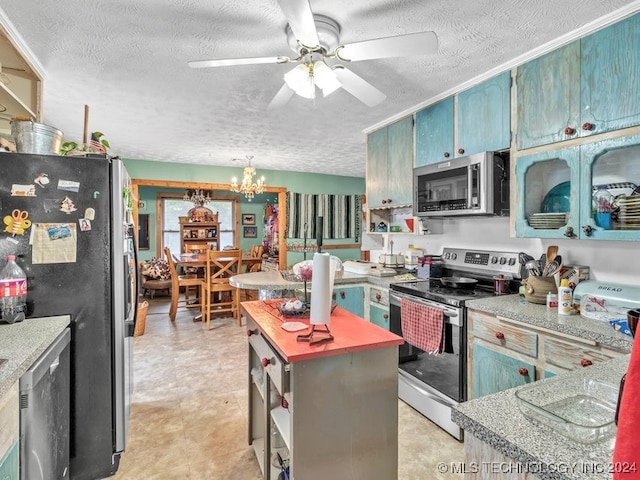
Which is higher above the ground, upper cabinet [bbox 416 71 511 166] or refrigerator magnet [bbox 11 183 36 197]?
upper cabinet [bbox 416 71 511 166]

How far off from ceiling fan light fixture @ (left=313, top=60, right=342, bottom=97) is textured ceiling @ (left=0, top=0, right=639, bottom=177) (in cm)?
26

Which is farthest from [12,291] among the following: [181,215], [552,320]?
[181,215]

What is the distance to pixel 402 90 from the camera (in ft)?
8.59

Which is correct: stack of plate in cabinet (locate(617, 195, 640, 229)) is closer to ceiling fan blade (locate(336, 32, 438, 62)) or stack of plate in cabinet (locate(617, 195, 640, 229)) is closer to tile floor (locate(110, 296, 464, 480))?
ceiling fan blade (locate(336, 32, 438, 62))

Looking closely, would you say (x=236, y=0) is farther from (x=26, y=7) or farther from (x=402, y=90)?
(x=402, y=90)

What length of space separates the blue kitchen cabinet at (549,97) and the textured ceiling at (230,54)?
0.39 ft

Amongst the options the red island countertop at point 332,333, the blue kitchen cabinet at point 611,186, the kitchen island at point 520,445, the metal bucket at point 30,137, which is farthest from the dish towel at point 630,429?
the metal bucket at point 30,137

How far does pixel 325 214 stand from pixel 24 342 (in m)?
5.32

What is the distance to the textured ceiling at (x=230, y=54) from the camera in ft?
5.33

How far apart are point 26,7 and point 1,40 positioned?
0.35 m

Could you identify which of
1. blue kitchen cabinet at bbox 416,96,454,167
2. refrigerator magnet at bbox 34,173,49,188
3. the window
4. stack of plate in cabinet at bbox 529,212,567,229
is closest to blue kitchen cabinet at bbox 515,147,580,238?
stack of plate in cabinet at bbox 529,212,567,229

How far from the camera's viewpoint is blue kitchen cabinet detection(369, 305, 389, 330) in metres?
2.79

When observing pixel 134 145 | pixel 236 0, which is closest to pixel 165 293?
pixel 134 145

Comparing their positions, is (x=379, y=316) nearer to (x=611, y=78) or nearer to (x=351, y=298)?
(x=351, y=298)
